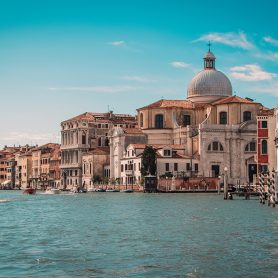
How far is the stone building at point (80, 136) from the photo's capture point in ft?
319

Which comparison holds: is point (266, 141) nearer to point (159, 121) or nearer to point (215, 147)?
point (215, 147)

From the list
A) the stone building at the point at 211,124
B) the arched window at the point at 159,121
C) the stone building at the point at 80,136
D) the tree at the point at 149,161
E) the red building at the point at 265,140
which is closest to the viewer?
the red building at the point at 265,140

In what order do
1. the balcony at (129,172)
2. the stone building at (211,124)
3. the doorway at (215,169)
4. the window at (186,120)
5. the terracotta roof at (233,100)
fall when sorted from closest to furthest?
1. the doorway at (215,169)
2. the stone building at (211,124)
3. the balcony at (129,172)
4. the terracotta roof at (233,100)
5. the window at (186,120)

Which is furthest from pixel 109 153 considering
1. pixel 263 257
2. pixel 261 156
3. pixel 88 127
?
pixel 263 257

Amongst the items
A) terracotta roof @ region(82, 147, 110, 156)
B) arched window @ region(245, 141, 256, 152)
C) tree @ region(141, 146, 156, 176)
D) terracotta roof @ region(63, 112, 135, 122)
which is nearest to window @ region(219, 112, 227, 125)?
arched window @ region(245, 141, 256, 152)

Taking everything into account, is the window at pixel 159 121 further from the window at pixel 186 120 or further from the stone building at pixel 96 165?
the stone building at pixel 96 165

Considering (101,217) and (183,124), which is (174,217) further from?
(183,124)

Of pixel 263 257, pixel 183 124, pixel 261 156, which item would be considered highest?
Result: pixel 183 124

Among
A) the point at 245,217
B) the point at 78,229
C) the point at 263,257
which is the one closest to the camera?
the point at 263,257

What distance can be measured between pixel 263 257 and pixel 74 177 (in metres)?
83.5

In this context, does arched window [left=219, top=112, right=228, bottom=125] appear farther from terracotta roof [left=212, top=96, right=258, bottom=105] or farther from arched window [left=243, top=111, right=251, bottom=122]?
arched window [left=243, top=111, right=251, bottom=122]

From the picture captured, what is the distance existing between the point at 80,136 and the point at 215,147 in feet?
81.4

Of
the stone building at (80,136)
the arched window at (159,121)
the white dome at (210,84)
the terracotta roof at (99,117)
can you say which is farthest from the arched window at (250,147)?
the terracotta roof at (99,117)

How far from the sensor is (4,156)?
141 meters
